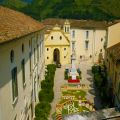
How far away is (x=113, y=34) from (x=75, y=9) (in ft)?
250

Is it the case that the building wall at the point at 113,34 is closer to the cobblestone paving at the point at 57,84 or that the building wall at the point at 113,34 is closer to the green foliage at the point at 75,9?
the cobblestone paving at the point at 57,84

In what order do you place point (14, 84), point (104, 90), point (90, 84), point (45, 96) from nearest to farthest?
point (14, 84) → point (45, 96) → point (104, 90) → point (90, 84)

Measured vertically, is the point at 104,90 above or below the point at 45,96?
above

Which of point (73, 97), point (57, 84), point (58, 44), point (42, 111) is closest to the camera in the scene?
point (42, 111)

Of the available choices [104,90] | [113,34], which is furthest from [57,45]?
[104,90]

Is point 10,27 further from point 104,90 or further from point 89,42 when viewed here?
point 89,42

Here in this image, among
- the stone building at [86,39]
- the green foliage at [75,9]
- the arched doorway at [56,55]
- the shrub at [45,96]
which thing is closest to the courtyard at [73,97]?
the shrub at [45,96]

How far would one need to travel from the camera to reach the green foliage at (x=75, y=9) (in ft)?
342

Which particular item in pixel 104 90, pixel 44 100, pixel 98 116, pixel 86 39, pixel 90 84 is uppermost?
pixel 86 39

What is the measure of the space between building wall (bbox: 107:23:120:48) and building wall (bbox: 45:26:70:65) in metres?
16.7

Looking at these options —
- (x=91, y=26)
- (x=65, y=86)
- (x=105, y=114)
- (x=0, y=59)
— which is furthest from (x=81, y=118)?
(x=91, y=26)

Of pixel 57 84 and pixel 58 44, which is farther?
pixel 58 44

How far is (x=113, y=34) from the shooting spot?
39156 mm

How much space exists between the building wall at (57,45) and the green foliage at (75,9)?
4825 centimetres
